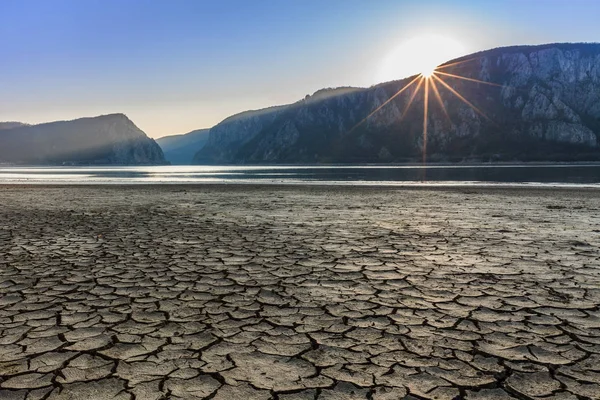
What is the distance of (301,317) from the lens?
16.7 ft

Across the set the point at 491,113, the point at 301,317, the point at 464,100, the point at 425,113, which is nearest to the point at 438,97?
the point at 425,113

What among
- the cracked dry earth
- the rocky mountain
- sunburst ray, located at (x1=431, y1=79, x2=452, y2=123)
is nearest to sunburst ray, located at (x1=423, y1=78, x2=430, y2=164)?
the rocky mountain

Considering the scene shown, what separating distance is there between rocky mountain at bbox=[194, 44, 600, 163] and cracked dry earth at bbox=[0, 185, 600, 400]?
135 metres

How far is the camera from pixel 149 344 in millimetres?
4293

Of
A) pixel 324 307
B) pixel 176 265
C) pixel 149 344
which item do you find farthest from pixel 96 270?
pixel 324 307

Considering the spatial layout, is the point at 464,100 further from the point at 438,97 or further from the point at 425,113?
the point at 425,113

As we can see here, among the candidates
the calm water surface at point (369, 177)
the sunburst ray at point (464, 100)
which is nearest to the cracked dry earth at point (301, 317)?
the calm water surface at point (369, 177)

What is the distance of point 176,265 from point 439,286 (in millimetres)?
4932

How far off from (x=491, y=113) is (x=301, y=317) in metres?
Result: 163

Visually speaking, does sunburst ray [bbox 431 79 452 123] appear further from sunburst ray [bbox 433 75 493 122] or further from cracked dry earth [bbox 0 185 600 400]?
cracked dry earth [bbox 0 185 600 400]

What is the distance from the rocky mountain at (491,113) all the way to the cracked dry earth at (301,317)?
442ft

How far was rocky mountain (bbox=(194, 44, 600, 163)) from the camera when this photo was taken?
437 feet

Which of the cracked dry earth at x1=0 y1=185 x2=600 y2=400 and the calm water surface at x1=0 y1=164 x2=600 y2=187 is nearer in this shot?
the cracked dry earth at x1=0 y1=185 x2=600 y2=400

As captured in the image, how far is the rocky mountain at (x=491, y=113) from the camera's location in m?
133
